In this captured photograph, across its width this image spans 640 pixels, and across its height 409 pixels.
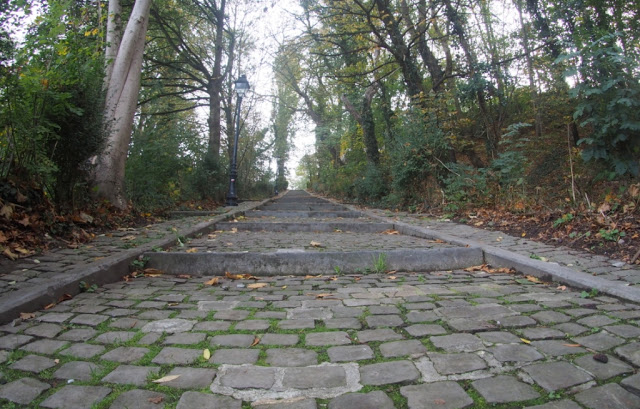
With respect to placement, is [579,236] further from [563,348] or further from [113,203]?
[113,203]

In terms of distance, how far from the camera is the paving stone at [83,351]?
1.97 metres

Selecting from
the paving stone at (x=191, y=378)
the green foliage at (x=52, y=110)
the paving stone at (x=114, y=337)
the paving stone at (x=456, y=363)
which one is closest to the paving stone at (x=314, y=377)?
the paving stone at (x=191, y=378)

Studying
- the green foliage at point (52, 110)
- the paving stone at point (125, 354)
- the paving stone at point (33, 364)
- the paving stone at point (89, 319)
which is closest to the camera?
the paving stone at point (33, 364)

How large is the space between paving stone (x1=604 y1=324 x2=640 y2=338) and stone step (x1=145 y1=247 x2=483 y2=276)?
2.05m

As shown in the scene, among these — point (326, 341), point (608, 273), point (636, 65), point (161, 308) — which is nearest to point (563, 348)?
point (326, 341)

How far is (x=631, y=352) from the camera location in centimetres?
189

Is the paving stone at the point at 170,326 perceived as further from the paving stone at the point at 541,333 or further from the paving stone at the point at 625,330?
the paving stone at the point at 625,330

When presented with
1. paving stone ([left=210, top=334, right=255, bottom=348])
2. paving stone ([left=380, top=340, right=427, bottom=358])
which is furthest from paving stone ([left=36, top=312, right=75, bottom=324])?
paving stone ([left=380, top=340, right=427, bottom=358])

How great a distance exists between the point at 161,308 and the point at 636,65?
6.85 metres

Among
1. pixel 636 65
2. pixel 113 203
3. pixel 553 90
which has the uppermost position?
pixel 553 90

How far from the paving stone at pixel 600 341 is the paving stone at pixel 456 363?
66cm

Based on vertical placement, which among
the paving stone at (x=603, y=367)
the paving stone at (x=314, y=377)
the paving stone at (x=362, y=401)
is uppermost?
the paving stone at (x=603, y=367)

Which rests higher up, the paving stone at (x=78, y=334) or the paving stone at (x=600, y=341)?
the paving stone at (x=78, y=334)

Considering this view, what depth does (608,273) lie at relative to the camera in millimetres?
3348
